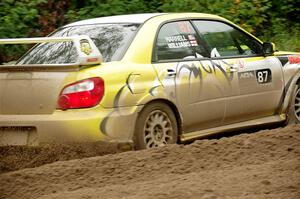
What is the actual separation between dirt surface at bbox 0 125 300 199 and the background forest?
629cm

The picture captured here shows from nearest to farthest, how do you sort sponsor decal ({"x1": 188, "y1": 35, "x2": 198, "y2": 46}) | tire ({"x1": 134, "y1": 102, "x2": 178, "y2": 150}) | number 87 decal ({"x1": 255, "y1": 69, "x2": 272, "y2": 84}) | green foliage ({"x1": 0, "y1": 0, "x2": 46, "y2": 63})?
1. tire ({"x1": 134, "y1": 102, "x2": 178, "y2": 150})
2. sponsor decal ({"x1": 188, "y1": 35, "x2": 198, "y2": 46})
3. number 87 decal ({"x1": 255, "y1": 69, "x2": 272, "y2": 84})
4. green foliage ({"x1": 0, "y1": 0, "x2": 46, "y2": 63})

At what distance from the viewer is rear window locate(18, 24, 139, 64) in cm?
725

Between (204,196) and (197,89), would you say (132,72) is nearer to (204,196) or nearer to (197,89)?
(197,89)

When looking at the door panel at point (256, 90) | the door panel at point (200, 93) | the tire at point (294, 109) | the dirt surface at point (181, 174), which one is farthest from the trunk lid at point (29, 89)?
the tire at point (294, 109)

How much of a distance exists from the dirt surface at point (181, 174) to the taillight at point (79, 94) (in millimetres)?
783

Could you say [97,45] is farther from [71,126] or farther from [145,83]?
[71,126]

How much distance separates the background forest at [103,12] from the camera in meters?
12.2

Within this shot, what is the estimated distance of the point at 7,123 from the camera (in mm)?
6918

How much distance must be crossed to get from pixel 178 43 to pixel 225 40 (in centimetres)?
85

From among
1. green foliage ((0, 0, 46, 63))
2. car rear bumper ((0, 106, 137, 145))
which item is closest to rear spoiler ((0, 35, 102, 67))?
car rear bumper ((0, 106, 137, 145))

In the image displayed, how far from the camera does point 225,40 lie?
27.7 ft

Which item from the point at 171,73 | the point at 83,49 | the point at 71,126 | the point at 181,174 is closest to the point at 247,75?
the point at 171,73

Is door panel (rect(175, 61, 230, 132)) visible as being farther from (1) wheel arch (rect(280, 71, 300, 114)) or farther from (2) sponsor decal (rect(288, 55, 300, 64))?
(2) sponsor decal (rect(288, 55, 300, 64))

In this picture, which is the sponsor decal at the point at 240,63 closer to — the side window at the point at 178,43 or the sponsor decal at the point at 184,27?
the side window at the point at 178,43
